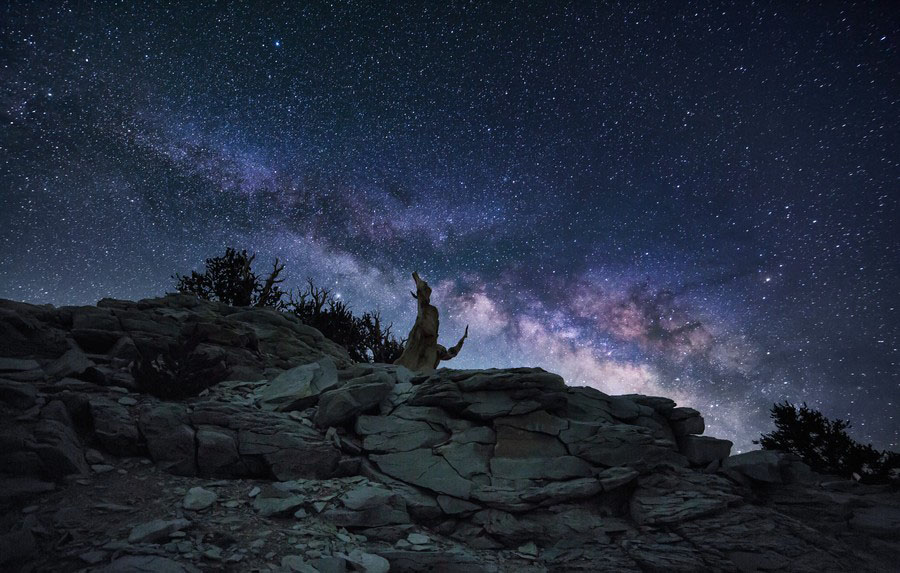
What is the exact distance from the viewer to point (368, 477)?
793 centimetres

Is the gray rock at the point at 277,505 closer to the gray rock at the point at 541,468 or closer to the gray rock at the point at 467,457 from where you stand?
the gray rock at the point at 467,457

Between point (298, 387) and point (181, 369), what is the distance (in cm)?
275

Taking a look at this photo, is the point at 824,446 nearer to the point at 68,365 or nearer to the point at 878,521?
the point at 878,521

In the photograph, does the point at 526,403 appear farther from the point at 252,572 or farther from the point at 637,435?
the point at 252,572

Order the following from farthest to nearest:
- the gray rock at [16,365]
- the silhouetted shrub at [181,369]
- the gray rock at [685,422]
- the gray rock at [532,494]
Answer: the gray rock at [685,422]
the silhouetted shrub at [181,369]
the gray rock at [532,494]
the gray rock at [16,365]

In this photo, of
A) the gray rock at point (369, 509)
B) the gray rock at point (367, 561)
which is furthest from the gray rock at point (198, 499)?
the gray rock at point (367, 561)

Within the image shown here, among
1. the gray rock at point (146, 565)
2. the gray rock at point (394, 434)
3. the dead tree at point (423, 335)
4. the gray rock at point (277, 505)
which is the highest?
the dead tree at point (423, 335)

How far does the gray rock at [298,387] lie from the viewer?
9.29 m

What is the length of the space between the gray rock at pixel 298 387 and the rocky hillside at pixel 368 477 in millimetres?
60

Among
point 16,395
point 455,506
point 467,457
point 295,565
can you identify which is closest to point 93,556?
point 295,565

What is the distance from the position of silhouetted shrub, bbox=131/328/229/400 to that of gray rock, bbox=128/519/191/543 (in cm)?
425

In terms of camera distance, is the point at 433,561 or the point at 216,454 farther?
the point at 216,454

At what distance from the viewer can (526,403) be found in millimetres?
9695

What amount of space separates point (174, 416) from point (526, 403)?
800 cm
